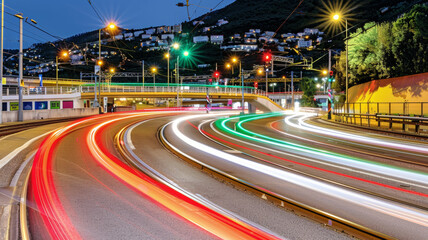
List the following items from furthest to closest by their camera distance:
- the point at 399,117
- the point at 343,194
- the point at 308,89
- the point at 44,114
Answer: the point at 308,89 → the point at 44,114 → the point at 399,117 → the point at 343,194

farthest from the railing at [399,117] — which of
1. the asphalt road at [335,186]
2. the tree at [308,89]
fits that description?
the tree at [308,89]

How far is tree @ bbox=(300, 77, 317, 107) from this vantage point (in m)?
84.7

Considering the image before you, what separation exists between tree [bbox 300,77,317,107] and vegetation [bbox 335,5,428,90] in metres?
44.7

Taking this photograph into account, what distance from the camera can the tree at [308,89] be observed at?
278 ft

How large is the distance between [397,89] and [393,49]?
14.2 feet

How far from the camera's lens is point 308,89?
282 feet

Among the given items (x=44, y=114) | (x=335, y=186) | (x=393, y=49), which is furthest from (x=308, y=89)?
(x=335, y=186)

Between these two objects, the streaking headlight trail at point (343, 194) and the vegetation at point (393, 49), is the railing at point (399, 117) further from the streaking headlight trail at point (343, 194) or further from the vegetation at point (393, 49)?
the streaking headlight trail at point (343, 194)

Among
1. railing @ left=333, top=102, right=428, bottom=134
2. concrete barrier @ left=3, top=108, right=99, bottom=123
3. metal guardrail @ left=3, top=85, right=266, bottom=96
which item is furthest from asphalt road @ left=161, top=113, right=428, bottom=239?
metal guardrail @ left=3, top=85, right=266, bottom=96

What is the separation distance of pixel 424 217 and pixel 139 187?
5.31 meters

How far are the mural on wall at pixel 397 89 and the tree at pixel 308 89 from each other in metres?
45.7

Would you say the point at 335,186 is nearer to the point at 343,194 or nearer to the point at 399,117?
the point at 343,194

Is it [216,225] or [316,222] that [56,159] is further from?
[316,222]

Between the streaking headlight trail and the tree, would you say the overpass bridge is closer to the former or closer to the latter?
the tree
